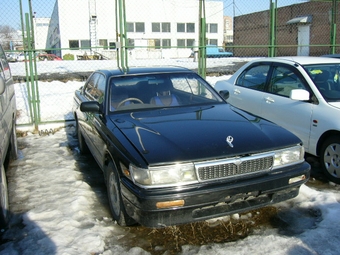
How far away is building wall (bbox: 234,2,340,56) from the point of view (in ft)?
95.5

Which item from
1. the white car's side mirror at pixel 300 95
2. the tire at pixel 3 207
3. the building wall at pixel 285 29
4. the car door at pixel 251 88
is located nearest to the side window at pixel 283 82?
the car door at pixel 251 88

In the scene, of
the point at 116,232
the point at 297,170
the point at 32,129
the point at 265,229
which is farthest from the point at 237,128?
the point at 32,129

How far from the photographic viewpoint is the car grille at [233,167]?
3.25 meters

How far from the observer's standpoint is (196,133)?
368cm

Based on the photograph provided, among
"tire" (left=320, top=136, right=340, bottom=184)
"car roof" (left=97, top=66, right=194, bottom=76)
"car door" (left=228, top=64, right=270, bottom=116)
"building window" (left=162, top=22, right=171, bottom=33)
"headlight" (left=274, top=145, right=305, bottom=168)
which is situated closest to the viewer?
"headlight" (left=274, top=145, right=305, bottom=168)

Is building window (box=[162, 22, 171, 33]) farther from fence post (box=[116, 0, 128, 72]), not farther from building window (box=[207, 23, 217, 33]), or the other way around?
fence post (box=[116, 0, 128, 72])

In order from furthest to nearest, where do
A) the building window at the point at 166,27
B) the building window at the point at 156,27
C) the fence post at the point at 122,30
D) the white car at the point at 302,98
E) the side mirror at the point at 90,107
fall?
1. the building window at the point at 156,27
2. the building window at the point at 166,27
3. the fence post at the point at 122,30
4. the white car at the point at 302,98
5. the side mirror at the point at 90,107

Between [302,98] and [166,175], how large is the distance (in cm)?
277

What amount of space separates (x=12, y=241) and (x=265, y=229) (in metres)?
2.47

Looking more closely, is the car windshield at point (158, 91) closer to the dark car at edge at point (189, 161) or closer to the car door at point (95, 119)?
the dark car at edge at point (189, 161)

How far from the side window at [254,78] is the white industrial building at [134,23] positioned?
34.9m

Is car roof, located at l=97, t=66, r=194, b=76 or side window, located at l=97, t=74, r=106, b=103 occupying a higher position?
car roof, located at l=97, t=66, r=194, b=76

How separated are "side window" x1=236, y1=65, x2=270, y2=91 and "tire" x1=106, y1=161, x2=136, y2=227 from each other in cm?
330

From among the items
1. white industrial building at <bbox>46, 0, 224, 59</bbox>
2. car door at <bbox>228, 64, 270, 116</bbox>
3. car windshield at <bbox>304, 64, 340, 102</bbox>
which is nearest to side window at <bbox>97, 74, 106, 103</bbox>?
car door at <bbox>228, 64, 270, 116</bbox>
